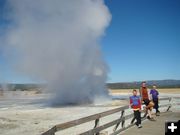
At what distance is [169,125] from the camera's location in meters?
4.71

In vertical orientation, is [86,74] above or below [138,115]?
above

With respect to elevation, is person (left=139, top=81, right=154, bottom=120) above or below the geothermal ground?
above

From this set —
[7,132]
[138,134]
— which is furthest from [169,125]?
[7,132]

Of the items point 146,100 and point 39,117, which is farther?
point 39,117

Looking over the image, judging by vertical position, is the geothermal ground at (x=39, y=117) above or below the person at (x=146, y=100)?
below

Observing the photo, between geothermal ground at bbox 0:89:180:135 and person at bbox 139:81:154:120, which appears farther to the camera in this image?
geothermal ground at bbox 0:89:180:135

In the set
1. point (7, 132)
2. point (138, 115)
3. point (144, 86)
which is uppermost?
point (144, 86)

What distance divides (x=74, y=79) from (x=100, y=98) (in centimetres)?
445

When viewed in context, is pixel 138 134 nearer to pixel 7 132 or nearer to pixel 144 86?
pixel 144 86

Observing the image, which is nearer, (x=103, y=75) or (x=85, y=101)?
(x=85, y=101)

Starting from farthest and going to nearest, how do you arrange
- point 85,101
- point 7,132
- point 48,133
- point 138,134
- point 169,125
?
point 85,101 < point 7,132 < point 138,134 < point 48,133 < point 169,125

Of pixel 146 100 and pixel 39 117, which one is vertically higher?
pixel 146 100

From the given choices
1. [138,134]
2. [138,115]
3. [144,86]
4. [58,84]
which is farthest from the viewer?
[58,84]

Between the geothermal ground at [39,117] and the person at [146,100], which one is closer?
the person at [146,100]
